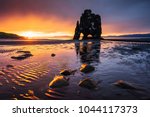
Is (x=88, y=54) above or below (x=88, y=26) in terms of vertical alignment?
below

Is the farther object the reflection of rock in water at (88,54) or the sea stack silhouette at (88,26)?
the sea stack silhouette at (88,26)

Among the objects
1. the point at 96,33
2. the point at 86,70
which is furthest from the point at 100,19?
the point at 86,70

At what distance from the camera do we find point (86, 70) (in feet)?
28.2

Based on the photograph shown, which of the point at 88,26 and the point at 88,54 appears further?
the point at 88,26

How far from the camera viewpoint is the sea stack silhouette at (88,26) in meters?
76.8

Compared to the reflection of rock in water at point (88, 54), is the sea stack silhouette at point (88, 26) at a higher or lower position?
higher

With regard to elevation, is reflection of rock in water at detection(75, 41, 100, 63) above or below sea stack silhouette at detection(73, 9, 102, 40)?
below

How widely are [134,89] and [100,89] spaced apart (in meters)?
1.28

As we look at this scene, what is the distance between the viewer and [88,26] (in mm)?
76812

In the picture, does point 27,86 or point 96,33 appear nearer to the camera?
point 27,86

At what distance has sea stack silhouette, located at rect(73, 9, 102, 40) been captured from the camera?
76831 mm

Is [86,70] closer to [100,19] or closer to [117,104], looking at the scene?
[117,104]

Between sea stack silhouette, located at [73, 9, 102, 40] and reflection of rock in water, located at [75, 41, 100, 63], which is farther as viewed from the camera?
sea stack silhouette, located at [73, 9, 102, 40]

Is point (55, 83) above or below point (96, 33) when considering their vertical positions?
below
